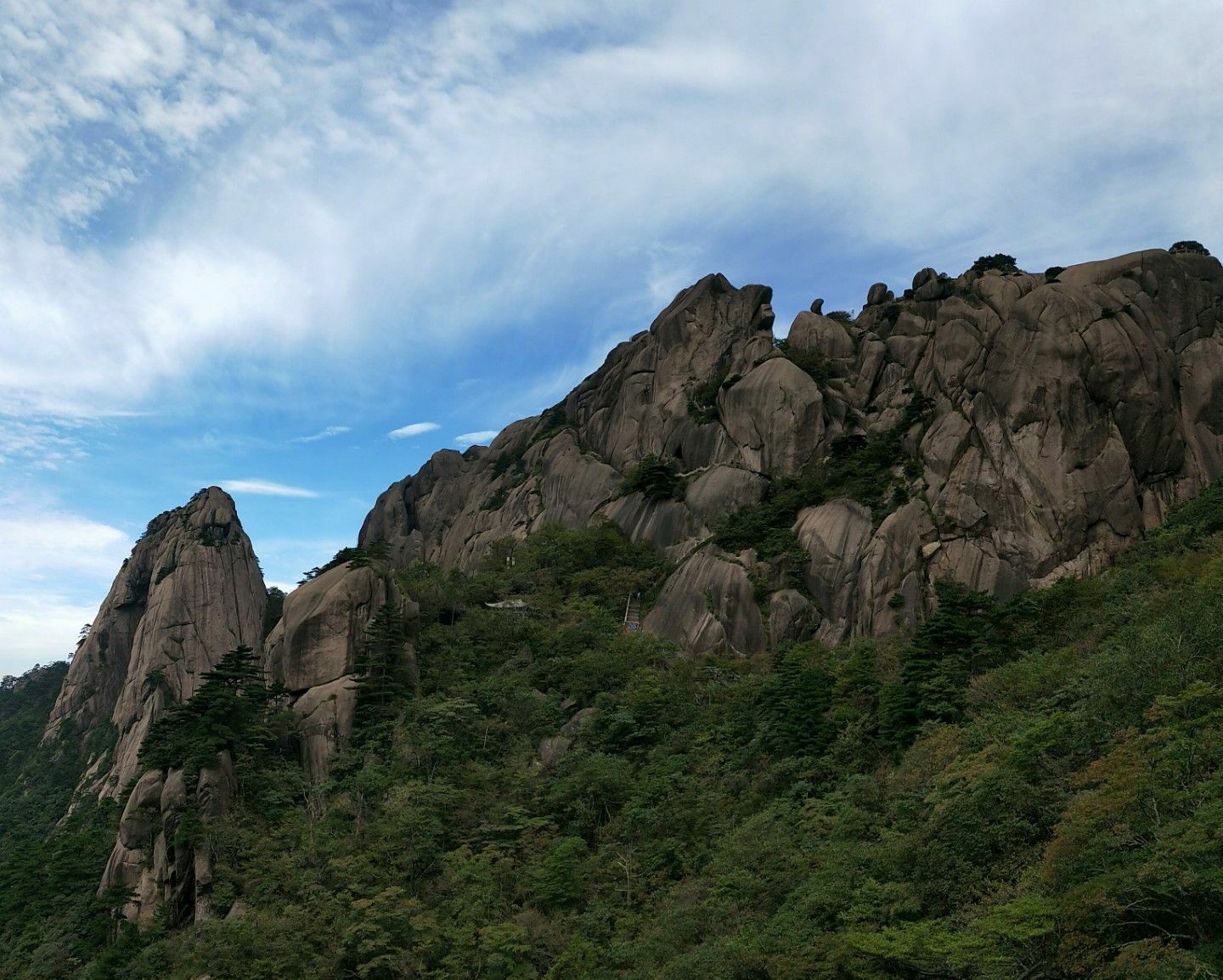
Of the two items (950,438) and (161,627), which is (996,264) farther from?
(161,627)

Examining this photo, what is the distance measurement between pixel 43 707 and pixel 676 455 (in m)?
60.0

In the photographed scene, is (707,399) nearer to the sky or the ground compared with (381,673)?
nearer to the sky

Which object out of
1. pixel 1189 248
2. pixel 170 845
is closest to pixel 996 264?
pixel 1189 248

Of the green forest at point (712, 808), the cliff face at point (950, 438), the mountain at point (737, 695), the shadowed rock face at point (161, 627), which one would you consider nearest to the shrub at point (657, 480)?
the mountain at point (737, 695)

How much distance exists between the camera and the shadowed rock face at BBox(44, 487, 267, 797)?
52.5m

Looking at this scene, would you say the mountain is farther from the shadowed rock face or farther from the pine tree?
the shadowed rock face

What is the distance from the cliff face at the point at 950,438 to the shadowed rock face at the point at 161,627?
23107mm

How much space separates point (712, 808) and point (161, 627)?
4150 centimetres

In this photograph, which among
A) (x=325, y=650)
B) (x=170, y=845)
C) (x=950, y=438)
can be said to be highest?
(x=950, y=438)

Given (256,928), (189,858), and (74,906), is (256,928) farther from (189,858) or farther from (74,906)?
(74,906)

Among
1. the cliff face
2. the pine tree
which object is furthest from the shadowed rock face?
the cliff face

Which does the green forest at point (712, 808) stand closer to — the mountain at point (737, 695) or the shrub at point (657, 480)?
the mountain at point (737, 695)

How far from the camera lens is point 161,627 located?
179ft

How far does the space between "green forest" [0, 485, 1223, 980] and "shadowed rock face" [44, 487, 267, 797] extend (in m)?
7.02
